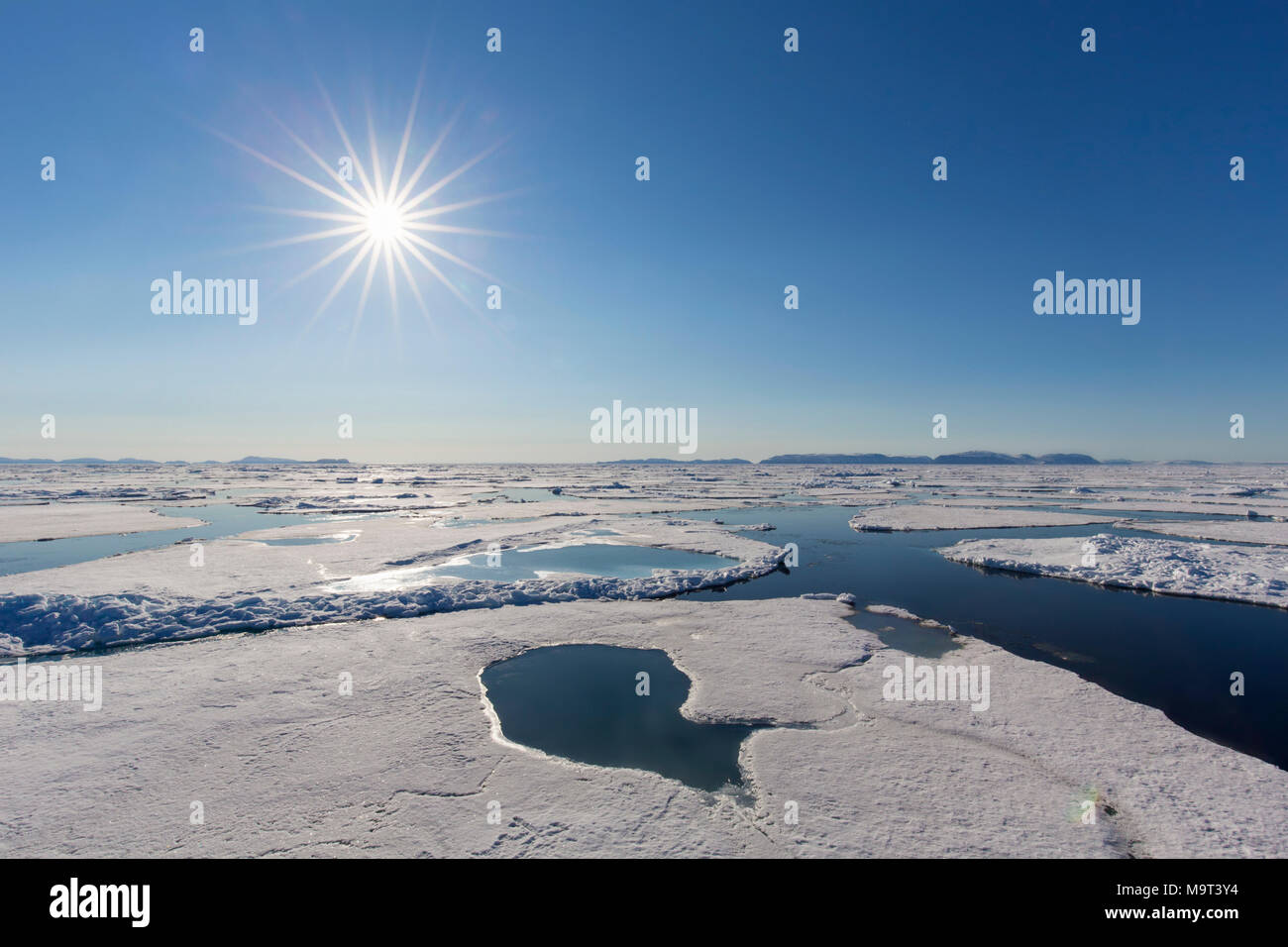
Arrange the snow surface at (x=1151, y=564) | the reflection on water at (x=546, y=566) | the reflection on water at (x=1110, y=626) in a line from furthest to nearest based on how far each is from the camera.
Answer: the reflection on water at (x=546, y=566) → the snow surface at (x=1151, y=564) → the reflection on water at (x=1110, y=626)

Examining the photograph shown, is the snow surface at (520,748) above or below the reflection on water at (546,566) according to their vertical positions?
below

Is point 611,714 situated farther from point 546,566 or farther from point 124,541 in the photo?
point 124,541

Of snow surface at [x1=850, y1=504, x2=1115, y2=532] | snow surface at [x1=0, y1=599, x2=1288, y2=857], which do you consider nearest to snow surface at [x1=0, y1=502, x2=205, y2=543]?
snow surface at [x1=0, y1=599, x2=1288, y2=857]

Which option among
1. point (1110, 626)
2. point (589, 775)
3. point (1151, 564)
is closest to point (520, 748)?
point (589, 775)

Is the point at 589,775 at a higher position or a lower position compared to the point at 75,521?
lower

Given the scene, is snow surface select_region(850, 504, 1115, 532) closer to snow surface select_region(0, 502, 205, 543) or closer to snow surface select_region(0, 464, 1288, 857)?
snow surface select_region(0, 464, 1288, 857)

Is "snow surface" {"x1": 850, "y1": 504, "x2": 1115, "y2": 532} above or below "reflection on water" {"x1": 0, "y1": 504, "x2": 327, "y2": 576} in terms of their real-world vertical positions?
below

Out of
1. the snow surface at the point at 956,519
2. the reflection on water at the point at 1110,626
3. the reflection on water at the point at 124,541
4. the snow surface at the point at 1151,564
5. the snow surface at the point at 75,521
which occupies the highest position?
the snow surface at the point at 75,521

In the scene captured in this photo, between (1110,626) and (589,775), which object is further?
(1110,626)

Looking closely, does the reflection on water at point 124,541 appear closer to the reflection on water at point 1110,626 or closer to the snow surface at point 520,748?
the snow surface at point 520,748

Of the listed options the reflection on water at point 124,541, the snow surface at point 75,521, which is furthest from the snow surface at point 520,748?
the snow surface at point 75,521

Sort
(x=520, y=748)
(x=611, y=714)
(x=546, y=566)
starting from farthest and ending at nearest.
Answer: (x=546, y=566)
(x=611, y=714)
(x=520, y=748)
